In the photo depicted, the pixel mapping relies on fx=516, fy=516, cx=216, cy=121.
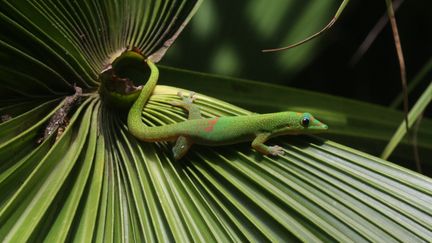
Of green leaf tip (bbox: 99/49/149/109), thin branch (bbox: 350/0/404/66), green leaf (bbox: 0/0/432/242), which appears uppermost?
thin branch (bbox: 350/0/404/66)

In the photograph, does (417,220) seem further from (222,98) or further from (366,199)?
(222,98)

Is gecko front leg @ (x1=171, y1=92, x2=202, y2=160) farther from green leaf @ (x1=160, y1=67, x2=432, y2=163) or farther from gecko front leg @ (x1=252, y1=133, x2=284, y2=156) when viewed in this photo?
gecko front leg @ (x1=252, y1=133, x2=284, y2=156)

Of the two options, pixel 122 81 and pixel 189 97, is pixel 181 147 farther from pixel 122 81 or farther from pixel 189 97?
pixel 122 81

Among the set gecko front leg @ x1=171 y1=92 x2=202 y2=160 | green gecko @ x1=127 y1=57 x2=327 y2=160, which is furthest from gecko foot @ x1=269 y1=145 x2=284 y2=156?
gecko front leg @ x1=171 y1=92 x2=202 y2=160

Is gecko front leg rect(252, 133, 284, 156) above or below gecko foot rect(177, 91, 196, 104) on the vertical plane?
below

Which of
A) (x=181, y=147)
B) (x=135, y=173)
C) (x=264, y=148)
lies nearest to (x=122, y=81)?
(x=181, y=147)

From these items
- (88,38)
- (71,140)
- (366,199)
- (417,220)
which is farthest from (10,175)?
(417,220)

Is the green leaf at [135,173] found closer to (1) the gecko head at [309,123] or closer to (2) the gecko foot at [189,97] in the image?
(2) the gecko foot at [189,97]

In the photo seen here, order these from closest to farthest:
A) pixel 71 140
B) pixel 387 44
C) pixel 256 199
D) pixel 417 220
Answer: pixel 417 220
pixel 256 199
pixel 71 140
pixel 387 44
